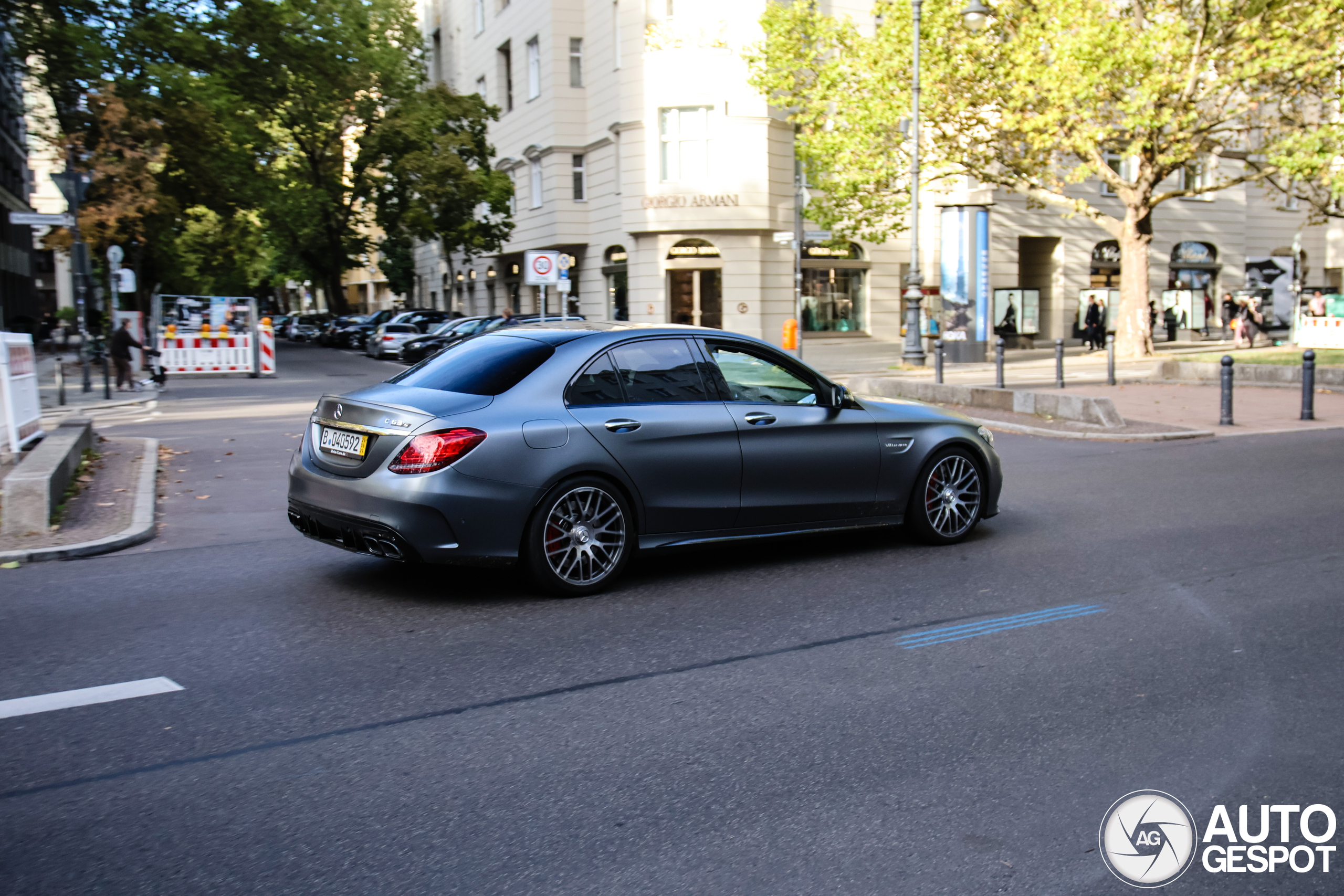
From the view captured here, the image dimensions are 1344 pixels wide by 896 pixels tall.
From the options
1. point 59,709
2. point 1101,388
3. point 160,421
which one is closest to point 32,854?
point 59,709

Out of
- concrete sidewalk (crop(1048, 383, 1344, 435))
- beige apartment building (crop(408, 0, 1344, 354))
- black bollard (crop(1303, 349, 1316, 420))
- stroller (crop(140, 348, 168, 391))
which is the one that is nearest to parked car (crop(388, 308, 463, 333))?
beige apartment building (crop(408, 0, 1344, 354))

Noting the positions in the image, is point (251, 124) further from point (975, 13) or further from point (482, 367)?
point (482, 367)

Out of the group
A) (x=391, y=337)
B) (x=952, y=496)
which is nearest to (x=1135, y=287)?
(x=391, y=337)

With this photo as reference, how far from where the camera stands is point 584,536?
640 centimetres

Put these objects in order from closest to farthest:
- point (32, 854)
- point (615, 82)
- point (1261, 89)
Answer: point (32, 854)
point (1261, 89)
point (615, 82)

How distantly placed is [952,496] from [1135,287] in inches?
937

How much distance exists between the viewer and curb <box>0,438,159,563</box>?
7.36 m

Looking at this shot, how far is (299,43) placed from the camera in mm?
32469

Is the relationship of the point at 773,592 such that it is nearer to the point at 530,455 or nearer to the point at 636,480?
the point at 636,480

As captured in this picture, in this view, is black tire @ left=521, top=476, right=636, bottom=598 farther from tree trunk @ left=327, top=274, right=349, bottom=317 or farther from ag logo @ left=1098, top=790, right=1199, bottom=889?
tree trunk @ left=327, top=274, right=349, bottom=317

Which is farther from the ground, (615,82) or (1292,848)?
(615,82)

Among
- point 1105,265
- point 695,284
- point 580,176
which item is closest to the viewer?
point 695,284

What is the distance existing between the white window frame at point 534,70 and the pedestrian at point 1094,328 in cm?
2081

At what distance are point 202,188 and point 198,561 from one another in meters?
31.2
